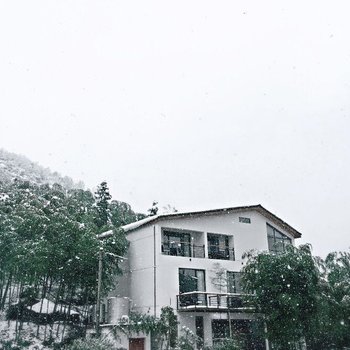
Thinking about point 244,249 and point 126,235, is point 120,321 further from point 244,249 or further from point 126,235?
point 244,249

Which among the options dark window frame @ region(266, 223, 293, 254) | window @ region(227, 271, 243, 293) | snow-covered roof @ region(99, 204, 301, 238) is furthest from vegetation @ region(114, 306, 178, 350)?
dark window frame @ region(266, 223, 293, 254)

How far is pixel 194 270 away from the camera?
99.2ft

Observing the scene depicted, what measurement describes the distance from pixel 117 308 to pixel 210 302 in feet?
19.7

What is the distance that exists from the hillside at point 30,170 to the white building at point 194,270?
8221cm

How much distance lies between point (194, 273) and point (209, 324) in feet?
11.3

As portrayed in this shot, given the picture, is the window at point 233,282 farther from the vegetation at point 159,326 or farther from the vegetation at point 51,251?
the vegetation at point 51,251

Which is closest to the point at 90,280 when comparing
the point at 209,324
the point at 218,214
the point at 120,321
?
the point at 120,321

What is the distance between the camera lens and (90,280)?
29.2m

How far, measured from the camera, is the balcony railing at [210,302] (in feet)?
89.8

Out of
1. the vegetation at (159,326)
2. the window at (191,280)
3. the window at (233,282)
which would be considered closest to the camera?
the vegetation at (159,326)

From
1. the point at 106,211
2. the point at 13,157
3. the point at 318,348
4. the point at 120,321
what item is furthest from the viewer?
the point at 13,157

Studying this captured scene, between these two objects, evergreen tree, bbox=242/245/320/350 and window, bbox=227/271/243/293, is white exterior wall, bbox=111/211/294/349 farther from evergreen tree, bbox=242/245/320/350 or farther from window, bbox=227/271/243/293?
evergreen tree, bbox=242/245/320/350

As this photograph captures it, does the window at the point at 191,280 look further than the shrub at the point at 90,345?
Yes

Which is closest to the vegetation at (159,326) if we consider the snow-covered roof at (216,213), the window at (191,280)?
the window at (191,280)
